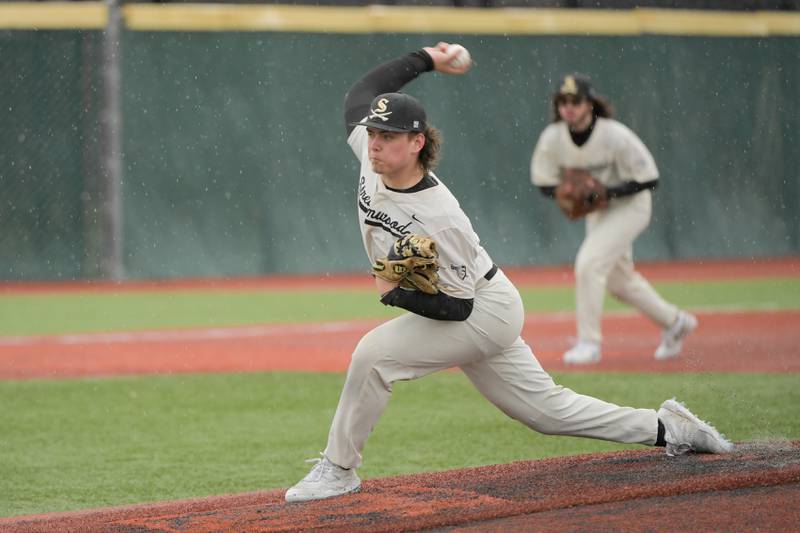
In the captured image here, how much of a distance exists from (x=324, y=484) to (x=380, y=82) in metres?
1.79

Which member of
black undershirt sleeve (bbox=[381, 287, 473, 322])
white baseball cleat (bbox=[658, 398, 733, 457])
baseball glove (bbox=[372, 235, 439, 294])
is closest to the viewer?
baseball glove (bbox=[372, 235, 439, 294])

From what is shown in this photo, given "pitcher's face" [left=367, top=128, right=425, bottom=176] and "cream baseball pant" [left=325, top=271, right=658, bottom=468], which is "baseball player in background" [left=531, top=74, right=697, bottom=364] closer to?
"cream baseball pant" [left=325, top=271, right=658, bottom=468]

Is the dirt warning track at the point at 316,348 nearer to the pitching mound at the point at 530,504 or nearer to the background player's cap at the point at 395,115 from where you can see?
the pitching mound at the point at 530,504

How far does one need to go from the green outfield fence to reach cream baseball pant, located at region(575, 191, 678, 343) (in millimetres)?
8379

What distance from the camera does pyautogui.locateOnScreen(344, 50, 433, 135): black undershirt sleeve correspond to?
212 inches

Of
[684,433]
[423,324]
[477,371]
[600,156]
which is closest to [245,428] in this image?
[477,371]

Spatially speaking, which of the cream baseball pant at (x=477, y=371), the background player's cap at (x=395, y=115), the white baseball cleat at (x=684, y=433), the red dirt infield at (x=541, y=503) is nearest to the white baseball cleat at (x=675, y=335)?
the red dirt infield at (x=541, y=503)

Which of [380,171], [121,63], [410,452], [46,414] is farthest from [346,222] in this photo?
[380,171]

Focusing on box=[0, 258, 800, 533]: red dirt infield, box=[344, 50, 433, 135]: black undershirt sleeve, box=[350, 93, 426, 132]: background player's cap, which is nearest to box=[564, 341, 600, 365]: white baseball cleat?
box=[0, 258, 800, 533]: red dirt infield

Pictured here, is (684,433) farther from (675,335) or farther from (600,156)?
(600,156)

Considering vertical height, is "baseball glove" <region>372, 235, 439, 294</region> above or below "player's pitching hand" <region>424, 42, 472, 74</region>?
below

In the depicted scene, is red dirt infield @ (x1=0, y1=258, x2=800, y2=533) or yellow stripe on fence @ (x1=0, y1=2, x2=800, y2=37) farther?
yellow stripe on fence @ (x1=0, y1=2, x2=800, y2=37)

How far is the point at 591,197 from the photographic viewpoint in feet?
31.2

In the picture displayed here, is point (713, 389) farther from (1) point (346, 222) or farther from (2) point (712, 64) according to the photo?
(2) point (712, 64)
